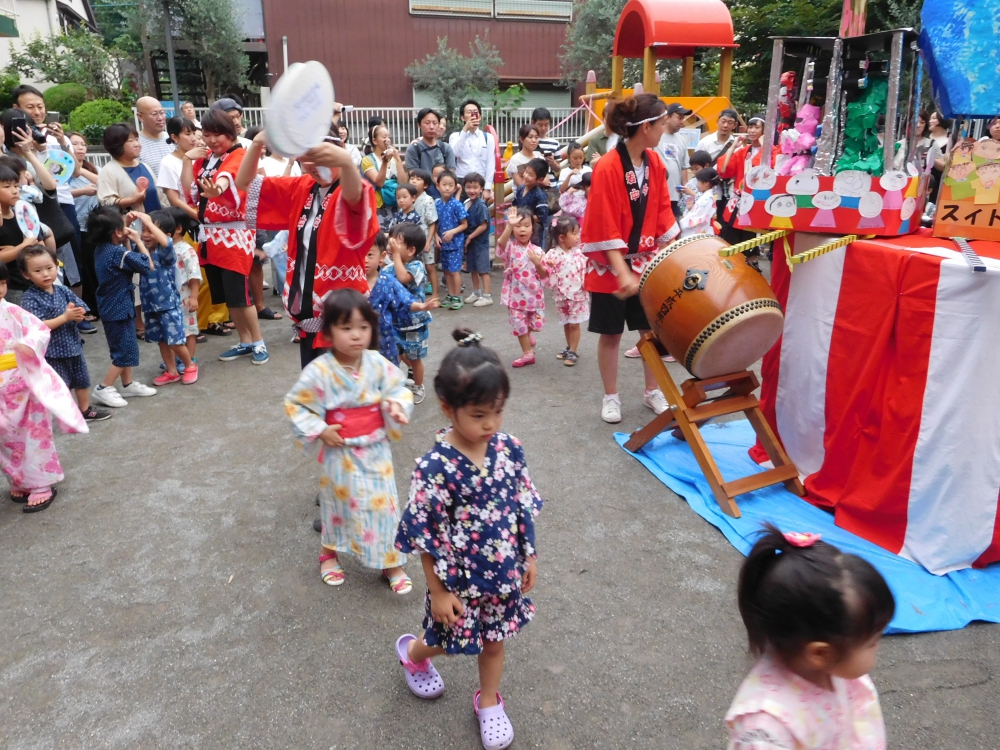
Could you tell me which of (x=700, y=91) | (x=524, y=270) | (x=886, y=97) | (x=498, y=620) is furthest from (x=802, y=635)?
(x=700, y=91)

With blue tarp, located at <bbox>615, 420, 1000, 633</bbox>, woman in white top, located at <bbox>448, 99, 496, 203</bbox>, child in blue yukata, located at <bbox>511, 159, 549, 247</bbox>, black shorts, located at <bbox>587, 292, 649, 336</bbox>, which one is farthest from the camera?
woman in white top, located at <bbox>448, 99, 496, 203</bbox>

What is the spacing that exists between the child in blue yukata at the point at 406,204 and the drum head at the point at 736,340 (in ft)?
12.8

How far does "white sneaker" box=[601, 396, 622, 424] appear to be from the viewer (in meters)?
4.31

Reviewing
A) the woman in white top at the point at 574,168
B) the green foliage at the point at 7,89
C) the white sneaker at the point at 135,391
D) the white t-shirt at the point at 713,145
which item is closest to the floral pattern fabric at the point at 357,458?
the white sneaker at the point at 135,391

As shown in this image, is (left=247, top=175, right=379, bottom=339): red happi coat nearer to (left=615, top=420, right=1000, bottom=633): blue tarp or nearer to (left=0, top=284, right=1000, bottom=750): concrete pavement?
(left=0, top=284, right=1000, bottom=750): concrete pavement

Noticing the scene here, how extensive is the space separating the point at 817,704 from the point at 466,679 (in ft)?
4.22

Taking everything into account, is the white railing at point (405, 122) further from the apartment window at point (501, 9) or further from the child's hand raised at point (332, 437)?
the child's hand raised at point (332, 437)

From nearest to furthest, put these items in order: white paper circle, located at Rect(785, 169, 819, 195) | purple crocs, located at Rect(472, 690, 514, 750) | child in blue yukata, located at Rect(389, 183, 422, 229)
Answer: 1. purple crocs, located at Rect(472, 690, 514, 750)
2. white paper circle, located at Rect(785, 169, 819, 195)
3. child in blue yukata, located at Rect(389, 183, 422, 229)

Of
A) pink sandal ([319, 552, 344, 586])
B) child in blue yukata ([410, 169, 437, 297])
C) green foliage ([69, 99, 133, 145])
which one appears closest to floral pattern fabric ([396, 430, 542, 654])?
pink sandal ([319, 552, 344, 586])

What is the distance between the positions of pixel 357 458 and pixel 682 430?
1590 millimetres

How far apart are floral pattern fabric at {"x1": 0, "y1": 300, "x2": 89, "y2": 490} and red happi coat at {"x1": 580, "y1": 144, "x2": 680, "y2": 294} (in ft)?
8.76

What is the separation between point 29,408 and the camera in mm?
3428

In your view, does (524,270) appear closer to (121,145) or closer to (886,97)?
(886,97)

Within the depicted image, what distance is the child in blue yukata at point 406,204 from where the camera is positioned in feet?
21.6
